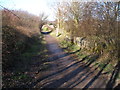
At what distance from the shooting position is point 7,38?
9.78 m

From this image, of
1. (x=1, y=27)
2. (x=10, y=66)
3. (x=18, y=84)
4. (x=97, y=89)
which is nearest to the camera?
(x=97, y=89)

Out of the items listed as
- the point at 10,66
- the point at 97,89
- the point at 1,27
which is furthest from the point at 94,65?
the point at 1,27

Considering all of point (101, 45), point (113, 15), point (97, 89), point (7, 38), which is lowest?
point (97, 89)

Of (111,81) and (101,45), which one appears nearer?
(111,81)

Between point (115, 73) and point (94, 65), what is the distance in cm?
200

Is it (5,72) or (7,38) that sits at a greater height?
(7,38)

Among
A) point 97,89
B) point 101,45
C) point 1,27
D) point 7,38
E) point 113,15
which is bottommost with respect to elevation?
point 97,89

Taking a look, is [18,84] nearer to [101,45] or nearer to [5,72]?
[5,72]

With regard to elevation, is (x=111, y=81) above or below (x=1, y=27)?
below

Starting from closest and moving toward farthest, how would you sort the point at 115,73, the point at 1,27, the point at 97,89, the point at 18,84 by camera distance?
the point at 97,89 < the point at 18,84 < the point at 115,73 < the point at 1,27

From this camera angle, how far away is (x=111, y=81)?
6508 mm

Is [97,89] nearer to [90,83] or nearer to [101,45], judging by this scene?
[90,83]

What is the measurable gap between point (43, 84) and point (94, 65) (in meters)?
4.30

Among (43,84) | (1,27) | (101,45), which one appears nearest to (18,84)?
(43,84)
